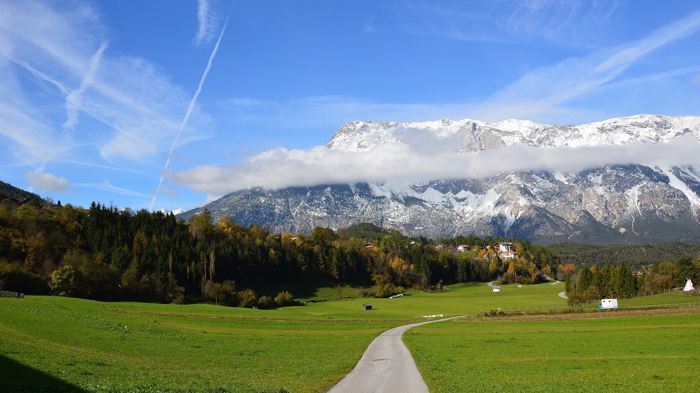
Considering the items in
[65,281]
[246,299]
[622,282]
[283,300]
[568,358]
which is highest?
[65,281]

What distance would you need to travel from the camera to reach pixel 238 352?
49.0m

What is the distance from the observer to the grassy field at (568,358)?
30.5 meters

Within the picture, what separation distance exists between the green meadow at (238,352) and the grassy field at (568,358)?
138 millimetres

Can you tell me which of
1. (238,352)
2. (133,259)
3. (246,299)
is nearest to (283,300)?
(246,299)

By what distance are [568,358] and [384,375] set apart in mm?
17615

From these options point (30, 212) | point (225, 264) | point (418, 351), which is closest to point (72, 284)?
point (30, 212)

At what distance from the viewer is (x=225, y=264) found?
172 metres

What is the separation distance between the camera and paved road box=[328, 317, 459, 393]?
29500mm

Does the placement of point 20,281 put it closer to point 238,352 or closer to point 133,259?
point 133,259

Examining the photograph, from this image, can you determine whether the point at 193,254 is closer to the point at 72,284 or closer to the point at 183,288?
the point at 183,288

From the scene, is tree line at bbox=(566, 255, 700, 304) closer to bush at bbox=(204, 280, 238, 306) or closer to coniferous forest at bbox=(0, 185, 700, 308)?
coniferous forest at bbox=(0, 185, 700, 308)

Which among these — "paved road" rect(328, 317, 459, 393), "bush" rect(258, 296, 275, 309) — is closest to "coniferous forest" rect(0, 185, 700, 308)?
"bush" rect(258, 296, 275, 309)

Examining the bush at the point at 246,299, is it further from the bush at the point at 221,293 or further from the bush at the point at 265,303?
the bush at the point at 265,303

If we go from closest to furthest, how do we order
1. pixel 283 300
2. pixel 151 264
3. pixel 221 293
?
pixel 151 264 → pixel 221 293 → pixel 283 300
